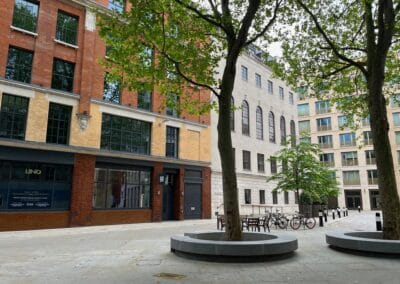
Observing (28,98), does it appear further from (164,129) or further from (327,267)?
(327,267)

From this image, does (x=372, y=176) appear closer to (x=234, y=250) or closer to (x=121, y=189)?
(x=121, y=189)

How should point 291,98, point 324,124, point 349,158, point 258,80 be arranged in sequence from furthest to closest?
point 324,124 < point 349,158 < point 291,98 < point 258,80

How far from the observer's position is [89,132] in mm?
20016

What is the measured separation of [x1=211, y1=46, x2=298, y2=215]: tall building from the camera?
30328 millimetres

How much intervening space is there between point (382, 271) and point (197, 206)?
19188 millimetres

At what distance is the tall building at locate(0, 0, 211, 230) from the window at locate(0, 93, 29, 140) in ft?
0.15

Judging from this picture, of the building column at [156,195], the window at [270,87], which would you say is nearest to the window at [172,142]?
the building column at [156,195]

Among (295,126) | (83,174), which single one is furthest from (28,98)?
(295,126)

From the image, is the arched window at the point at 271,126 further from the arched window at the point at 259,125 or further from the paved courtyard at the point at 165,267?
the paved courtyard at the point at 165,267

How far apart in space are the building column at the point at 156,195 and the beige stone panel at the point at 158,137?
0.99 metres

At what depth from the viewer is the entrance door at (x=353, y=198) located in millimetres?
51719

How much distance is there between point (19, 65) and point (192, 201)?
14.9 m

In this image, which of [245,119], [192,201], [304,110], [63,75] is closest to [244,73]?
[245,119]

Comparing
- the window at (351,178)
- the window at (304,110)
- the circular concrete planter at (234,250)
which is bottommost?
the circular concrete planter at (234,250)
